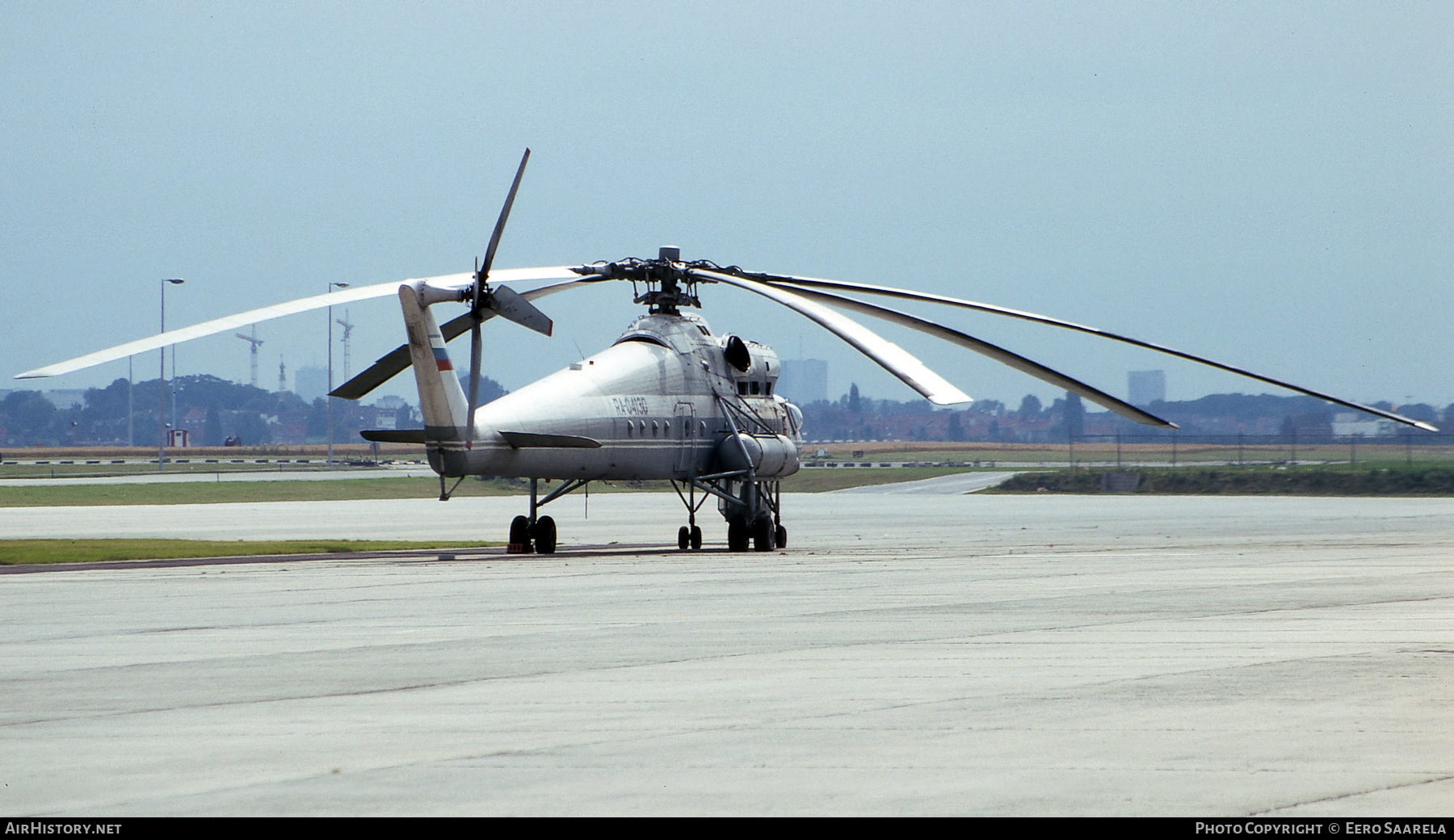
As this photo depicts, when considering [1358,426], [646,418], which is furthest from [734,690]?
[1358,426]

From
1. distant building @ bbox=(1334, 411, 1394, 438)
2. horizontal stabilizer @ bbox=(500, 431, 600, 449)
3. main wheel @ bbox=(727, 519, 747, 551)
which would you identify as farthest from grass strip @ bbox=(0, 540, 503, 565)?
distant building @ bbox=(1334, 411, 1394, 438)

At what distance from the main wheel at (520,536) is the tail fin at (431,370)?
14.2 feet

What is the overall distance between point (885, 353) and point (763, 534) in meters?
8.95

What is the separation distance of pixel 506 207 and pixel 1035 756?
19889 mm

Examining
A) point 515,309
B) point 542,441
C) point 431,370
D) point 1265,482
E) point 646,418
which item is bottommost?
point 1265,482

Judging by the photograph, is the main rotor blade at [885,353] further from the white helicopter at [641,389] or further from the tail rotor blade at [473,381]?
the tail rotor blade at [473,381]

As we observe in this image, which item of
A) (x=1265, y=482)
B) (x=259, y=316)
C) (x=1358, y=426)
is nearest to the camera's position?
(x=259, y=316)

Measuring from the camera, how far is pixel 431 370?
27.6 m

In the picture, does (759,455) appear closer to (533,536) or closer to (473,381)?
(533,536)

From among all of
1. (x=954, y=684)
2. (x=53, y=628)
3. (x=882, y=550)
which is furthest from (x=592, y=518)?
(x=954, y=684)

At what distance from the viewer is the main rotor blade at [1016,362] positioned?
84.6 feet

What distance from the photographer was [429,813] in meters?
7.20

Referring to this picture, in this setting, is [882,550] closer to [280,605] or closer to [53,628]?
[280,605]

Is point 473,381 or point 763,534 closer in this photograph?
point 473,381
